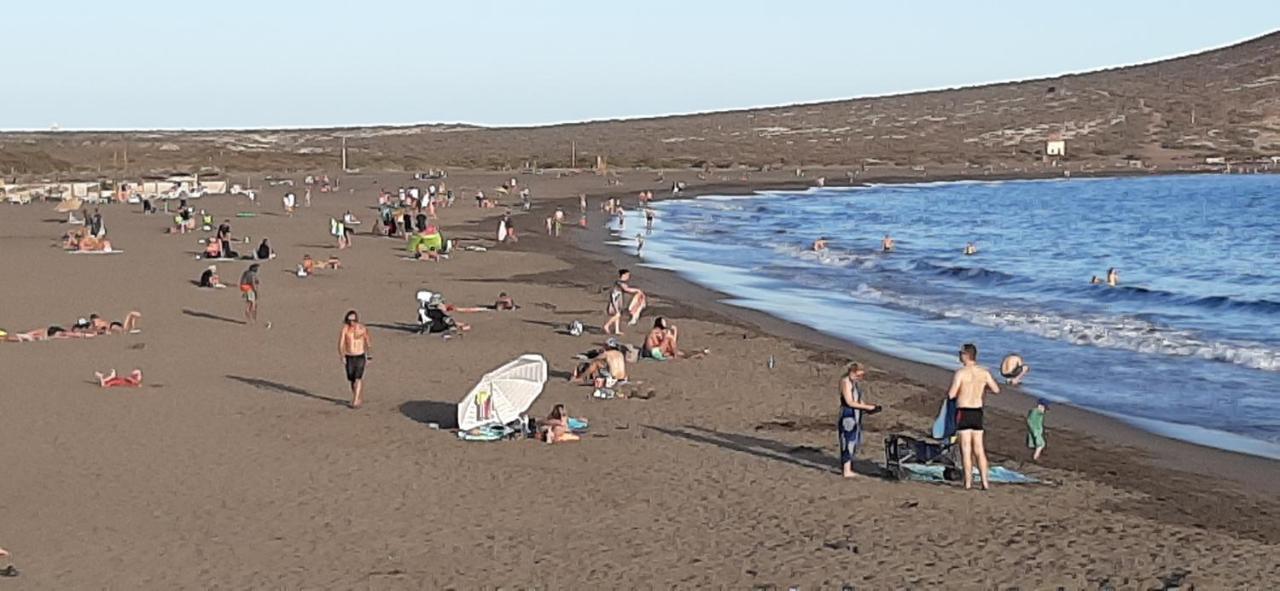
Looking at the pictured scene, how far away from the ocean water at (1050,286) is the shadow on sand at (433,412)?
24.1 ft

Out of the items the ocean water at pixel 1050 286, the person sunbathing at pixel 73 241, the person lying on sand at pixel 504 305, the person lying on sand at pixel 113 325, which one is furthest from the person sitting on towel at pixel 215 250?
the person lying on sand at pixel 113 325

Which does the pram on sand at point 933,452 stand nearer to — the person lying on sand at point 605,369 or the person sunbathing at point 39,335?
the person lying on sand at point 605,369

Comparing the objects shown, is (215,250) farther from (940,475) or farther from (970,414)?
(970,414)

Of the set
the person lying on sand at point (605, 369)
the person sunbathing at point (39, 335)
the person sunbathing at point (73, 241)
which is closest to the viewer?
the person lying on sand at point (605, 369)

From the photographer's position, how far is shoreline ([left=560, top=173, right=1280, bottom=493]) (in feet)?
45.5

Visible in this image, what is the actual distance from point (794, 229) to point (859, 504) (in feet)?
124

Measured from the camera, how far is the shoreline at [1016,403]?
45.5ft

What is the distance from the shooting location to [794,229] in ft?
163

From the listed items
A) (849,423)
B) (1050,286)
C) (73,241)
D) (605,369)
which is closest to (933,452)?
(849,423)

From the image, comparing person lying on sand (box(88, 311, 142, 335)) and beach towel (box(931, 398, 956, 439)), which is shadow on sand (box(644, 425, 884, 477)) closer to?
beach towel (box(931, 398, 956, 439))

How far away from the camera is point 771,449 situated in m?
14.4

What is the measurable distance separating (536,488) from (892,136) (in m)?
130

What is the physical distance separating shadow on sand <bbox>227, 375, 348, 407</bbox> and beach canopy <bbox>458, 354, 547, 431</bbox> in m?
2.16

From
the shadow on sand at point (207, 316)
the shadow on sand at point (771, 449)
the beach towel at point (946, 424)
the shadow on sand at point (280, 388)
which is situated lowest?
the shadow on sand at point (771, 449)
